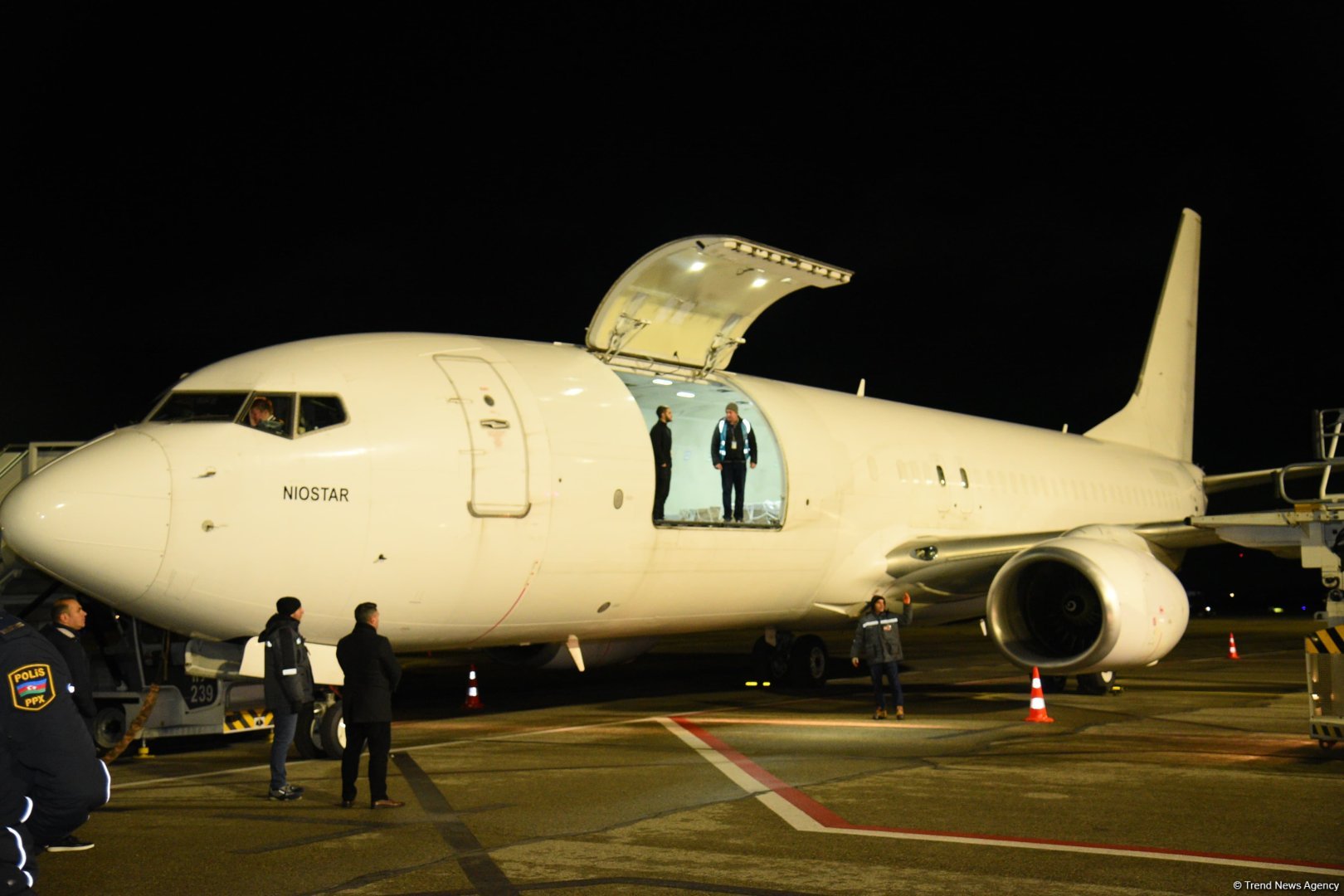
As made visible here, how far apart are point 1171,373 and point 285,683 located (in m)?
21.1

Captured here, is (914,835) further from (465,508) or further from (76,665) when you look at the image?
(465,508)

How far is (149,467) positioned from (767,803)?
4.67 meters

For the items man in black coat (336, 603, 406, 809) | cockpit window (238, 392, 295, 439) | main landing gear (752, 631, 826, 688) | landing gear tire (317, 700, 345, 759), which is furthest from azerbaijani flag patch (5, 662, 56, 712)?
main landing gear (752, 631, 826, 688)

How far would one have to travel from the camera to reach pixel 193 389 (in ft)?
31.9

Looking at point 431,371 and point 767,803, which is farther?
point 431,371

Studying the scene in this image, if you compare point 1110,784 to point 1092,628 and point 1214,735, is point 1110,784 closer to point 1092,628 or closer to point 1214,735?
point 1214,735

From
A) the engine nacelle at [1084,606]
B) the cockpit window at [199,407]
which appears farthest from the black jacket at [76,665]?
the engine nacelle at [1084,606]

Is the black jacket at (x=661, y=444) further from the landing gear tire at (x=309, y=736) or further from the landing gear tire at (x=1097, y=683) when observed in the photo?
the landing gear tire at (x=1097, y=683)

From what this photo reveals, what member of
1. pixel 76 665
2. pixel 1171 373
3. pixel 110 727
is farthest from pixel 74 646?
pixel 1171 373

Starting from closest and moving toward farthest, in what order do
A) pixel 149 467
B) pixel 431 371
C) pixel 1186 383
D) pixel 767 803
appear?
pixel 767 803, pixel 149 467, pixel 431 371, pixel 1186 383

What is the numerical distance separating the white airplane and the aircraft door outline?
21mm

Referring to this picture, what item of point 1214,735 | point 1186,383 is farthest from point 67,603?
point 1186,383

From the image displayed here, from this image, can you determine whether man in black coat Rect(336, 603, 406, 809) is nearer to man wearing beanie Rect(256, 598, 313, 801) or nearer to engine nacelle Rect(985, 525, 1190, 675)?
man wearing beanie Rect(256, 598, 313, 801)

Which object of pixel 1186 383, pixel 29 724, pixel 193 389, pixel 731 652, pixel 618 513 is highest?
pixel 1186 383
